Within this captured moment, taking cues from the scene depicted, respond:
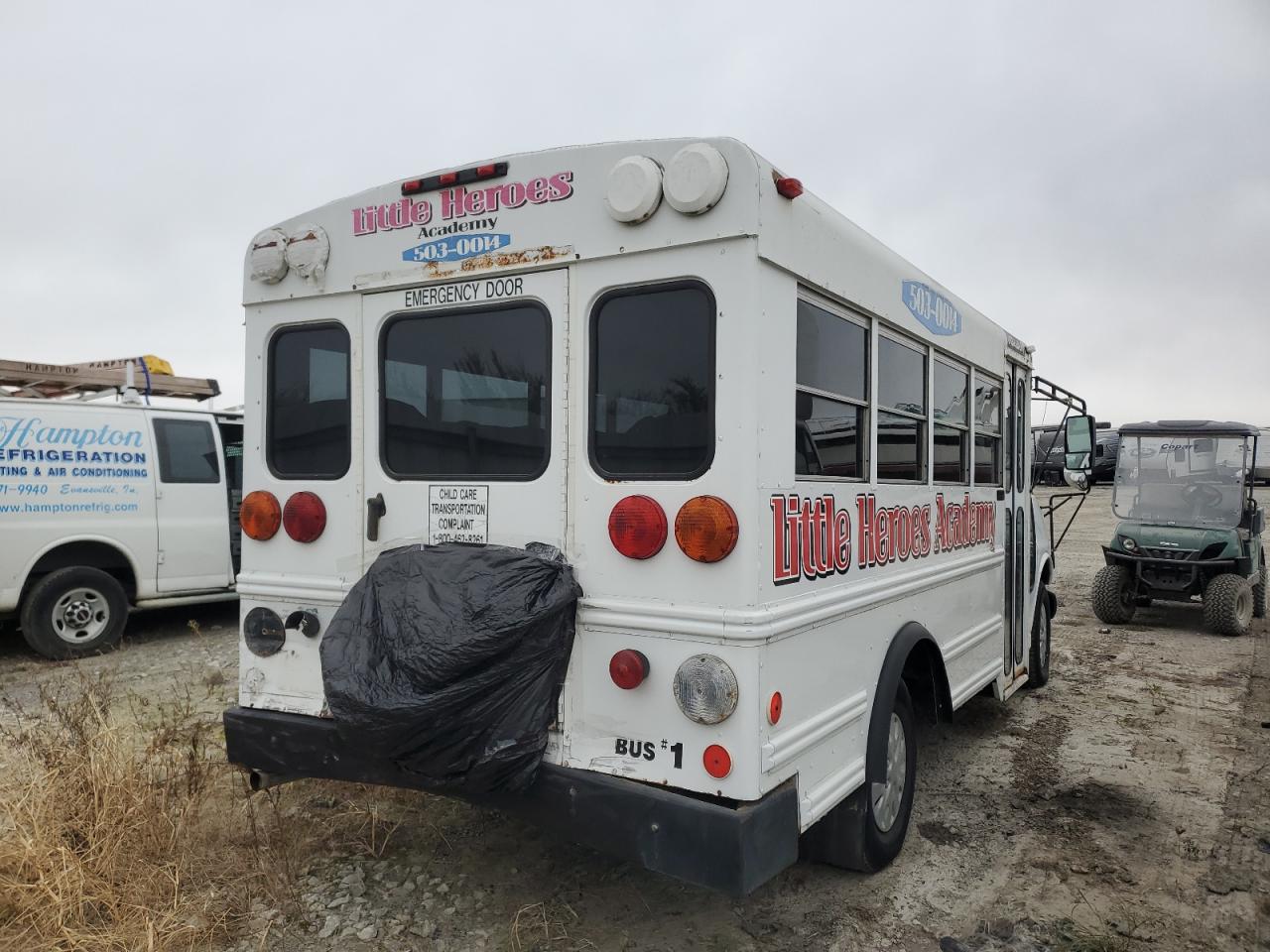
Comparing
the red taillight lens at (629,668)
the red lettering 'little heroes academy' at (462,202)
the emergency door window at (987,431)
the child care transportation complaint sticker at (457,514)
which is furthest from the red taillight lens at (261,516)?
the emergency door window at (987,431)

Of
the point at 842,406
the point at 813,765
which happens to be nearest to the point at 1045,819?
the point at 813,765

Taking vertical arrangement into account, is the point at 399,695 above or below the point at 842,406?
below

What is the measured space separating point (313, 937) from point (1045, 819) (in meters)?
3.36

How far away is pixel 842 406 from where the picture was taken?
329 cm

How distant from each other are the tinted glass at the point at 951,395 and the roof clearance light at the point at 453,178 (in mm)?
2277

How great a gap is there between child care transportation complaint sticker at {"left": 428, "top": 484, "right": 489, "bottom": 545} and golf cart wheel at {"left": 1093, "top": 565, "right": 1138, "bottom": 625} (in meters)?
9.08

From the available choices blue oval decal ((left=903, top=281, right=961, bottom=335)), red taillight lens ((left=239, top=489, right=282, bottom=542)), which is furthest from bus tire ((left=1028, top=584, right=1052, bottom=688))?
red taillight lens ((left=239, top=489, right=282, bottom=542))

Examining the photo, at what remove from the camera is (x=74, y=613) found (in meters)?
7.35

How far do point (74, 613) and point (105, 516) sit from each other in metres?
0.83

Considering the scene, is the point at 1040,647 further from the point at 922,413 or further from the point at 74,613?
the point at 74,613

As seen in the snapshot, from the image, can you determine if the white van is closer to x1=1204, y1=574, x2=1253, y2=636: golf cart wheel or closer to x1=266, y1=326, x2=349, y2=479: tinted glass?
x1=266, y1=326, x2=349, y2=479: tinted glass

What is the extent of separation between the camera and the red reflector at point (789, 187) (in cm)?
283

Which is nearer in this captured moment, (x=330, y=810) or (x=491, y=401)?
(x=491, y=401)

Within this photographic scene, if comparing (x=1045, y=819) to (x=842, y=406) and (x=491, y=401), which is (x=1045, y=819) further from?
(x=491, y=401)
